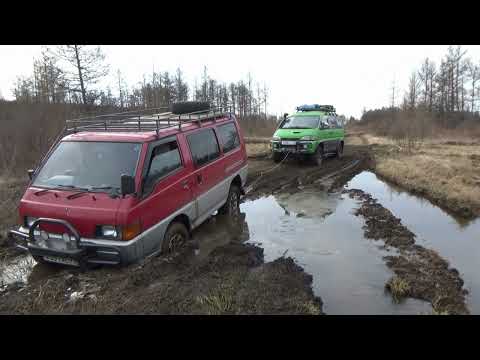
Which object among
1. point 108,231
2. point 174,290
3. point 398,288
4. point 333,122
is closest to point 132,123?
point 108,231

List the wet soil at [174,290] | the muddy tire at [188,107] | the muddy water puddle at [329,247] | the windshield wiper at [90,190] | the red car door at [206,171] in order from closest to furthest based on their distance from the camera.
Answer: the wet soil at [174,290] < the muddy water puddle at [329,247] < the windshield wiper at [90,190] < the red car door at [206,171] < the muddy tire at [188,107]

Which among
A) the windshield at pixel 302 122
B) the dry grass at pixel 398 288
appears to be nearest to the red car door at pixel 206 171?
the dry grass at pixel 398 288

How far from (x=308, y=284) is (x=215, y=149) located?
10.8 feet

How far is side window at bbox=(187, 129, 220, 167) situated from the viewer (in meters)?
6.34

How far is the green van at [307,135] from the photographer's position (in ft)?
45.9

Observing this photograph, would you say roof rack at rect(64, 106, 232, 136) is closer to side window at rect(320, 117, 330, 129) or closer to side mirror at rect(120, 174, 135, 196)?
side mirror at rect(120, 174, 135, 196)

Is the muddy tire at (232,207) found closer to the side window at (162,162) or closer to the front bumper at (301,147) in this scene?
the side window at (162,162)

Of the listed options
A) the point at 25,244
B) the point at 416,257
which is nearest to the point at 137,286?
the point at 25,244

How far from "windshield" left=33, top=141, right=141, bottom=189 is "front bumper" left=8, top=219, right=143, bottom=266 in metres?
0.72

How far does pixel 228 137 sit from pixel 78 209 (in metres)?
3.94

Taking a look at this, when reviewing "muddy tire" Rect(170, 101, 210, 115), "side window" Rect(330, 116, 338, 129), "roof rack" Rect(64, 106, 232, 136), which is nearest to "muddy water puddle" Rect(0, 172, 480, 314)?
"roof rack" Rect(64, 106, 232, 136)

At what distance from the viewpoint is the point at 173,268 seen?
500cm

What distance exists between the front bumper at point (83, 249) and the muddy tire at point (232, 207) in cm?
332

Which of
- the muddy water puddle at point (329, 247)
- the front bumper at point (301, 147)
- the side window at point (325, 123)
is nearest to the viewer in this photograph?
the muddy water puddle at point (329, 247)
